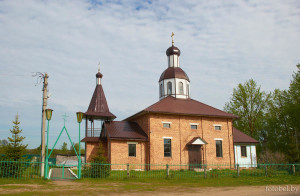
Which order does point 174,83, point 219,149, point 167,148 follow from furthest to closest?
point 174,83, point 219,149, point 167,148

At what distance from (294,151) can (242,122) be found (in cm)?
1583

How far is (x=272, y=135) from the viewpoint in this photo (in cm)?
3869

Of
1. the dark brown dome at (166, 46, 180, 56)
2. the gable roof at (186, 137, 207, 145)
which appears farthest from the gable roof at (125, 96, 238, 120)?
the dark brown dome at (166, 46, 180, 56)

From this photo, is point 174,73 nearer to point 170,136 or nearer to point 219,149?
point 170,136

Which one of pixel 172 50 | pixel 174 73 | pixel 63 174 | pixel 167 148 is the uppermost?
pixel 172 50

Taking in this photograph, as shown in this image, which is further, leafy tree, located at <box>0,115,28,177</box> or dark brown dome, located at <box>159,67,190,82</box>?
dark brown dome, located at <box>159,67,190,82</box>

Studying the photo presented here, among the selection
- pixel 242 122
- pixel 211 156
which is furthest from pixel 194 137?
pixel 242 122

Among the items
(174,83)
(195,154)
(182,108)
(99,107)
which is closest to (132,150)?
(195,154)

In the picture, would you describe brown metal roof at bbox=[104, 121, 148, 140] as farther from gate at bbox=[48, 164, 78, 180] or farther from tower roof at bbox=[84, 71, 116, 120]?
gate at bbox=[48, 164, 78, 180]

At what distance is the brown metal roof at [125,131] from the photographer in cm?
2238

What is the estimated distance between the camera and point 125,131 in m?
23.4

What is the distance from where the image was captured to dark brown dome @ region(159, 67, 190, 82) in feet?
92.3

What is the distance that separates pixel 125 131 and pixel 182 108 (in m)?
5.57

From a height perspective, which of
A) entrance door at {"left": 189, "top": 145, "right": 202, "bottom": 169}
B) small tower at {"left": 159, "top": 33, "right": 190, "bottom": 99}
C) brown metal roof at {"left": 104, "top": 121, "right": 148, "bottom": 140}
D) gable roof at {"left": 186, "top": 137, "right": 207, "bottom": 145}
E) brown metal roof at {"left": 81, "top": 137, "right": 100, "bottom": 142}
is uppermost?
small tower at {"left": 159, "top": 33, "right": 190, "bottom": 99}
